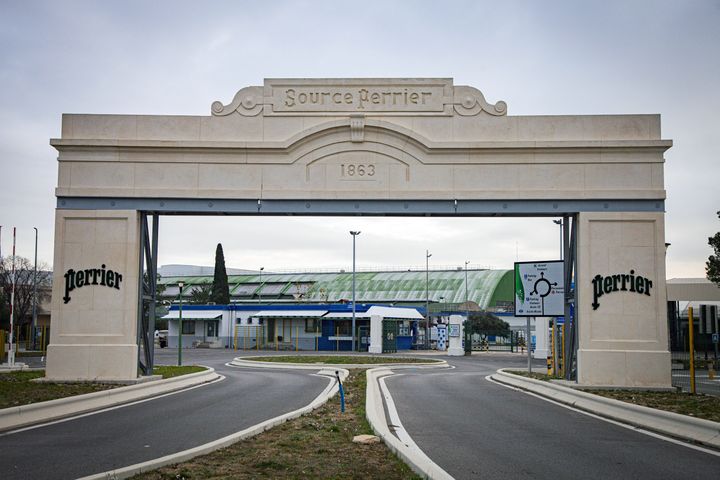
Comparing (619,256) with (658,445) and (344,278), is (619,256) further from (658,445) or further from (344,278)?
(344,278)

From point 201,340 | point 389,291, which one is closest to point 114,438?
point 201,340

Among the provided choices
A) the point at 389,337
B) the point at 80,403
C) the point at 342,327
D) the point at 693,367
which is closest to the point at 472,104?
the point at 693,367

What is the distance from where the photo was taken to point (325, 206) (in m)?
21.5

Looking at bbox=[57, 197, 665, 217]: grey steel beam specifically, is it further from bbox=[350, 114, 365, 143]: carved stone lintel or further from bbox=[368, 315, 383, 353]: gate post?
bbox=[368, 315, 383, 353]: gate post

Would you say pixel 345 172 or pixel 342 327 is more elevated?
pixel 345 172

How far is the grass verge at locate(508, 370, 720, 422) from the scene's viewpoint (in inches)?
574

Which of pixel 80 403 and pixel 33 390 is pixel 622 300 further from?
pixel 33 390

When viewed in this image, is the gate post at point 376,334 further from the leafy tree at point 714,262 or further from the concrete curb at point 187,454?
the concrete curb at point 187,454

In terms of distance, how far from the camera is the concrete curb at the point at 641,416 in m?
11.9

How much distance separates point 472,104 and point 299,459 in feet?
46.9

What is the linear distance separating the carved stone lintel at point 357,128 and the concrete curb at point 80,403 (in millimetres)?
8791

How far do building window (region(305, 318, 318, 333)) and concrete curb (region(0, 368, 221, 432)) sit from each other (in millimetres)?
37345

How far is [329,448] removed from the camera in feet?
34.7

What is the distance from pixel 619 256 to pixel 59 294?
15.7m
